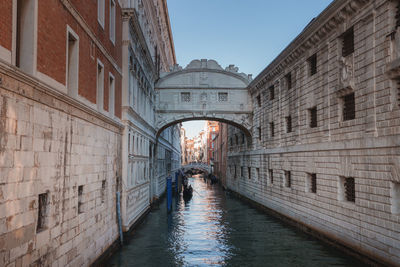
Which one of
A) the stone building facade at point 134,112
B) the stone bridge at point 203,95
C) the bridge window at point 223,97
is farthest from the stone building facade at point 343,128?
the stone building facade at point 134,112

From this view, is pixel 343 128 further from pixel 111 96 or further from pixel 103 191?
pixel 103 191

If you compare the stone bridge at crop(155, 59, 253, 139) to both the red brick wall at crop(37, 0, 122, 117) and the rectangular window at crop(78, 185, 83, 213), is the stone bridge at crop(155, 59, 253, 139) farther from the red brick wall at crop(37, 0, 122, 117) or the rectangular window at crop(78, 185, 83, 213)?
the rectangular window at crop(78, 185, 83, 213)

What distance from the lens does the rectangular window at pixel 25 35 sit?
574 centimetres

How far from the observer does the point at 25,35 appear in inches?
227

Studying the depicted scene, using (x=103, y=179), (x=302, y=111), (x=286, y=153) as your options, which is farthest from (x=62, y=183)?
(x=286, y=153)

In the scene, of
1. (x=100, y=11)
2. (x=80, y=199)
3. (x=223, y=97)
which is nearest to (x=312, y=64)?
(x=100, y=11)

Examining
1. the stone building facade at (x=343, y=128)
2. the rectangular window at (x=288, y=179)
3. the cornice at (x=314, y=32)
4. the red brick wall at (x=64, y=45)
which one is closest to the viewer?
the red brick wall at (x=64, y=45)

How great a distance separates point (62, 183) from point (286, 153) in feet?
40.9

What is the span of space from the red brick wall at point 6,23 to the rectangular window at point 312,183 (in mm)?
12060

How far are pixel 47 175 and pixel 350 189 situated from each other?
9.11 metres

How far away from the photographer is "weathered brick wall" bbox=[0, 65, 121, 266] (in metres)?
4.97

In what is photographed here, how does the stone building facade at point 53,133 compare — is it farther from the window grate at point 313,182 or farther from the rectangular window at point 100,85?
the window grate at point 313,182

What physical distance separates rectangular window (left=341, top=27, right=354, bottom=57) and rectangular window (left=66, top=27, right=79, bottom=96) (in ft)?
27.8

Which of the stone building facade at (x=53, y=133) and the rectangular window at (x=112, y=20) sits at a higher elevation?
the rectangular window at (x=112, y=20)
